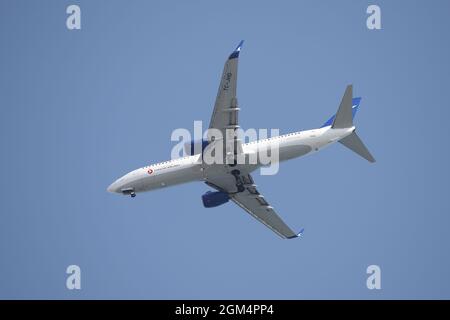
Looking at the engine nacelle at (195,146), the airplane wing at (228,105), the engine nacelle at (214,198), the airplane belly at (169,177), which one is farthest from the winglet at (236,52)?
the engine nacelle at (214,198)

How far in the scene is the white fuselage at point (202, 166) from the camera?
59781 mm

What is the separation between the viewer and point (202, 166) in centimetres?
6194

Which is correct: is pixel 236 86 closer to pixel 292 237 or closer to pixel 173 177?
pixel 173 177

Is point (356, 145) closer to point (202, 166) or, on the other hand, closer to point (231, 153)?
point (231, 153)

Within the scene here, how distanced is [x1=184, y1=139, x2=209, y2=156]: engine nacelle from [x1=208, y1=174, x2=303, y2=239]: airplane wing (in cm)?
415

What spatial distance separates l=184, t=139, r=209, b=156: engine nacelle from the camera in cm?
6042

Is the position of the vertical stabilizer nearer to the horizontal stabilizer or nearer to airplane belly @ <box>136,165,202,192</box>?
the horizontal stabilizer

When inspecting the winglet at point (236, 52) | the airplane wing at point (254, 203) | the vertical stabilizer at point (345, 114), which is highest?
the winglet at point (236, 52)

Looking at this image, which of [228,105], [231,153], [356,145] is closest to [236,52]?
[228,105]

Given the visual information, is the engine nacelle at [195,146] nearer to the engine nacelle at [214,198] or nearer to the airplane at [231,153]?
the airplane at [231,153]

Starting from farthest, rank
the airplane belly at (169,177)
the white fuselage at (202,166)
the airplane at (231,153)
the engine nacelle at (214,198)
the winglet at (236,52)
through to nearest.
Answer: the engine nacelle at (214,198), the airplane belly at (169,177), the white fuselage at (202,166), the airplane at (231,153), the winglet at (236,52)

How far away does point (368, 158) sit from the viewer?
2388 inches

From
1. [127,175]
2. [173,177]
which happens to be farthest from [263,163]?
[127,175]

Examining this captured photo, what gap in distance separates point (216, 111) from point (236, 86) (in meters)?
2.65
